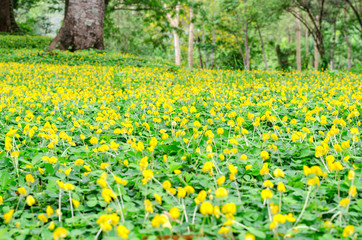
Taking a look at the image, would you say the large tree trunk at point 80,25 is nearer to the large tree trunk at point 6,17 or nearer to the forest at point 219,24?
the forest at point 219,24

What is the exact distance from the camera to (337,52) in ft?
123

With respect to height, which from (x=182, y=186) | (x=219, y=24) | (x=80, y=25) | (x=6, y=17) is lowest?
(x=182, y=186)

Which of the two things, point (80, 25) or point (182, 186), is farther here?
point (80, 25)

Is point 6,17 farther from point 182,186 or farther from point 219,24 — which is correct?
point 182,186

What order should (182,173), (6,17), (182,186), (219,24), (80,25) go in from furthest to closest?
(219,24) < (6,17) < (80,25) < (182,173) < (182,186)

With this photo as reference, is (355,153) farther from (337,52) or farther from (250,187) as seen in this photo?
(337,52)

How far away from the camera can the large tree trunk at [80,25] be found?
10.9m

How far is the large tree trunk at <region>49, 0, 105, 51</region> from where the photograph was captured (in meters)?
10.9

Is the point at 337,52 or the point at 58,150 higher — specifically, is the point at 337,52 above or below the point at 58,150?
above

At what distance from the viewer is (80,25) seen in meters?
11.1

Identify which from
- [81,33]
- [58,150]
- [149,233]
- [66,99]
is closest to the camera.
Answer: [149,233]

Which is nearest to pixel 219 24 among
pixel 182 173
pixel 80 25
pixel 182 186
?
pixel 80 25

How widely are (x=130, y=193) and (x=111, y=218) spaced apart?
566mm

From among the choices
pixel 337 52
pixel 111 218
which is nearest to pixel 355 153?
pixel 111 218
